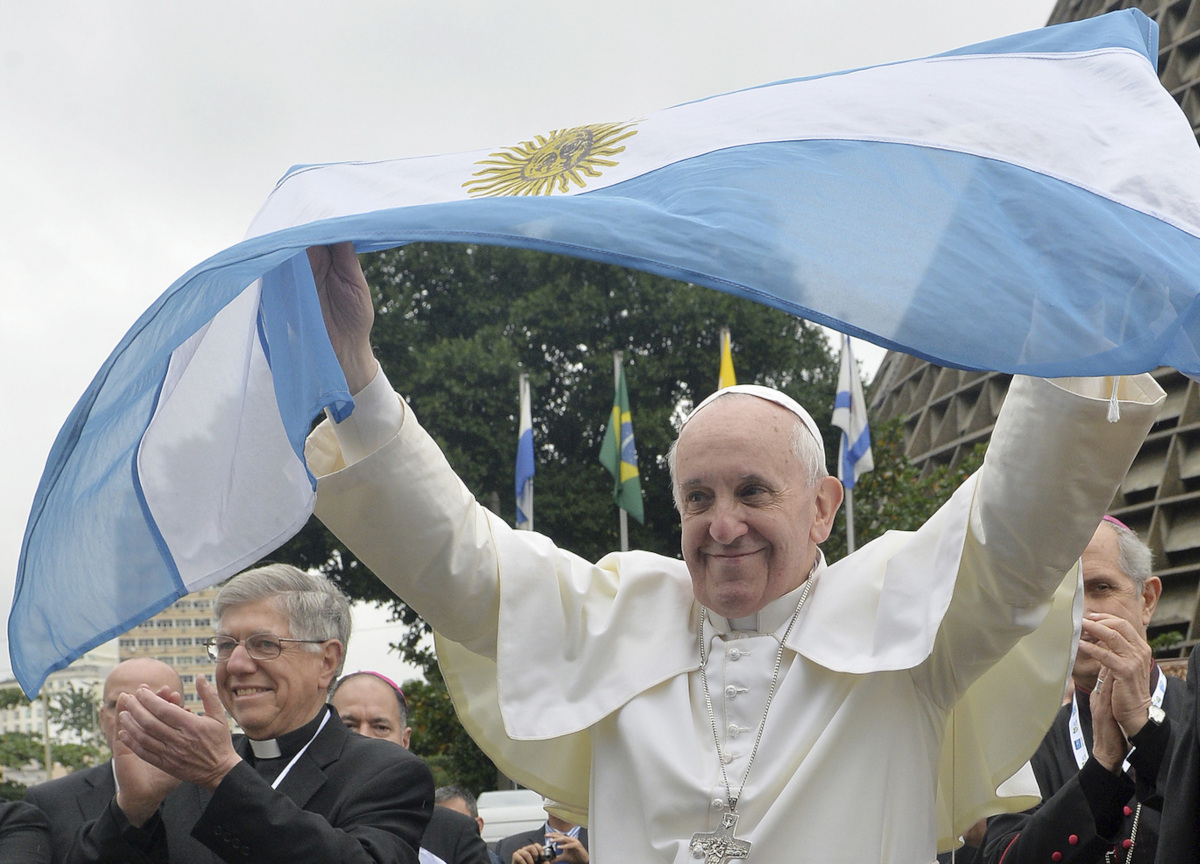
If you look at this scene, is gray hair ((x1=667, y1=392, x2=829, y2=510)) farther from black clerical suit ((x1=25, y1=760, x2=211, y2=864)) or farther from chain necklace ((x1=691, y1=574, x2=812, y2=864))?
black clerical suit ((x1=25, y1=760, x2=211, y2=864))

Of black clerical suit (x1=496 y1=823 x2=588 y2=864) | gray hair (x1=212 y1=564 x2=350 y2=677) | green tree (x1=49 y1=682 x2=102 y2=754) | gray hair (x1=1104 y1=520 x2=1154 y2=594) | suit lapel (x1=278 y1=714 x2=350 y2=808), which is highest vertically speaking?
green tree (x1=49 y1=682 x2=102 y2=754)

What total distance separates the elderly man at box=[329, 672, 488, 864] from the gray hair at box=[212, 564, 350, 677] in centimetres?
128

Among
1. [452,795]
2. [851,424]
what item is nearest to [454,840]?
[452,795]

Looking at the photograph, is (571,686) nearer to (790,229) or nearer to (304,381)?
(304,381)

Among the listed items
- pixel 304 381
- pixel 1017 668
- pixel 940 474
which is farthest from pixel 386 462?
pixel 940 474

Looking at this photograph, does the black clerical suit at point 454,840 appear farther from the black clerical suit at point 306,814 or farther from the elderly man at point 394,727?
the black clerical suit at point 306,814

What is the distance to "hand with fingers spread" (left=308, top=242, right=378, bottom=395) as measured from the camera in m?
2.92

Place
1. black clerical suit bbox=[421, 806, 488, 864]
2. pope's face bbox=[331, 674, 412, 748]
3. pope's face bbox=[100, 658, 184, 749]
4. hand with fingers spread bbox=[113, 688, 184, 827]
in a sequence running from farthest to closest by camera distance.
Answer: pope's face bbox=[331, 674, 412, 748]
black clerical suit bbox=[421, 806, 488, 864]
pope's face bbox=[100, 658, 184, 749]
hand with fingers spread bbox=[113, 688, 184, 827]

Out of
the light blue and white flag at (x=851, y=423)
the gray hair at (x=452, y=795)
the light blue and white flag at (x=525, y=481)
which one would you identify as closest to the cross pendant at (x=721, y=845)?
the gray hair at (x=452, y=795)

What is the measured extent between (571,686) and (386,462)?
2.29ft

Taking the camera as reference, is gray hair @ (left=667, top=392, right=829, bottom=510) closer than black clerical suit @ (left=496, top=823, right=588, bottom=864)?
Yes

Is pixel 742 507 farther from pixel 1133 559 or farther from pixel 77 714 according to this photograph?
pixel 77 714

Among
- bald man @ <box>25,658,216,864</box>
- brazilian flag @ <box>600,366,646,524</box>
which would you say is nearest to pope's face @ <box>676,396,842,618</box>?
bald man @ <box>25,658,216,864</box>

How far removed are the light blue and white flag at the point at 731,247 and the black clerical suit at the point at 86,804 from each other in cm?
116
